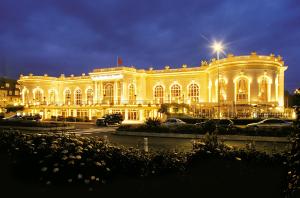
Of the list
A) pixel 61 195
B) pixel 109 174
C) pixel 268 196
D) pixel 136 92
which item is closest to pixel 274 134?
pixel 268 196

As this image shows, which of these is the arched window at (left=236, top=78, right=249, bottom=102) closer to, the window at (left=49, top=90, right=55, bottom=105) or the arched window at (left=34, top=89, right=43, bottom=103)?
the window at (left=49, top=90, right=55, bottom=105)

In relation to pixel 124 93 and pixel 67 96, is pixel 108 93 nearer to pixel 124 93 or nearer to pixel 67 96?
pixel 124 93

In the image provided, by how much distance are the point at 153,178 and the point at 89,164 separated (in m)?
2.12

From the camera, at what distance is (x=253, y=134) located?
74.1ft

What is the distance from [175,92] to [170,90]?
120cm

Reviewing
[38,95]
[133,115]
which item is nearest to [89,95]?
[38,95]

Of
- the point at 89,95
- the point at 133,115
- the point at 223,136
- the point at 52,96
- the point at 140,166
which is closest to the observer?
the point at 140,166

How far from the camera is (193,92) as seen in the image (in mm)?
58969

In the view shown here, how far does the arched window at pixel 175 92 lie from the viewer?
60769mm

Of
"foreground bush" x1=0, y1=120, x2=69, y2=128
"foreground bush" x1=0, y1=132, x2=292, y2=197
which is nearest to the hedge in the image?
"foreground bush" x1=0, y1=120, x2=69, y2=128

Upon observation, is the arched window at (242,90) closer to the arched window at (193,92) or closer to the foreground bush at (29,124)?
the arched window at (193,92)

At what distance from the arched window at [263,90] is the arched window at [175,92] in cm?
1887

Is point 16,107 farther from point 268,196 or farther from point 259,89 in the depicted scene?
point 268,196

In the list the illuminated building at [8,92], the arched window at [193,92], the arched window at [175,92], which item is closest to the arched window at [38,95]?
the illuminated building at [8,92]
